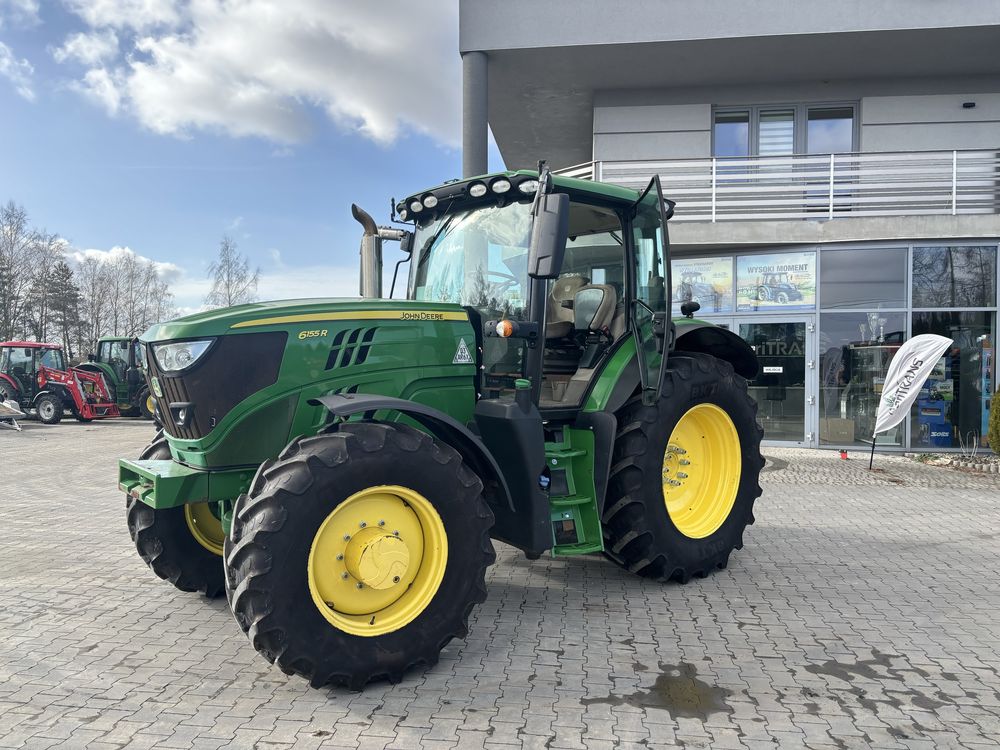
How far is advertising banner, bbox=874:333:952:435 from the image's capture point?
996 cm

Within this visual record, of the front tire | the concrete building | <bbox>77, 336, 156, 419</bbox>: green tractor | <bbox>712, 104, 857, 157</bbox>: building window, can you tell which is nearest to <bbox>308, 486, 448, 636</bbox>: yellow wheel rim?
the front tire

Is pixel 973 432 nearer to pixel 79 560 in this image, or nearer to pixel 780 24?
pixel 780 24

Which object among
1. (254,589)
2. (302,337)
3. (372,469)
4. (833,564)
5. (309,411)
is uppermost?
(302,337)

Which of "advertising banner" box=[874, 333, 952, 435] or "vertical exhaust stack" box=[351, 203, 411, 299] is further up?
"vertical exhaust stack" box=[351, 203, 411, 299]

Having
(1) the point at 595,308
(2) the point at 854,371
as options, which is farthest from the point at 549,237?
(2) the point at 854,371

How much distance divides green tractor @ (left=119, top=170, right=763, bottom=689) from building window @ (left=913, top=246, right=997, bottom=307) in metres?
8.20

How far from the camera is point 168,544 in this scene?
14.4 feet

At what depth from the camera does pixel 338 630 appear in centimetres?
321

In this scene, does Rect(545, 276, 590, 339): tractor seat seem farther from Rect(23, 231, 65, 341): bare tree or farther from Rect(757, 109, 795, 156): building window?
Rect(23, 231, 65, 341): bare tree

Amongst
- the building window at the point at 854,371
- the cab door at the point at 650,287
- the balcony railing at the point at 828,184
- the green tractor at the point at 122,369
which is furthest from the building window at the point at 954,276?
the green tractor at the point at 122,369

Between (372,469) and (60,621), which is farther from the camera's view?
(60,621)

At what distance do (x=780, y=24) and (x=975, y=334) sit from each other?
6.00 meters

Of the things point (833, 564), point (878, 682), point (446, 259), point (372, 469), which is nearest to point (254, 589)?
point (372, 469)

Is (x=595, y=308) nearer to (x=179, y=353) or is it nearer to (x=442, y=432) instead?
(x=442, y=432)
